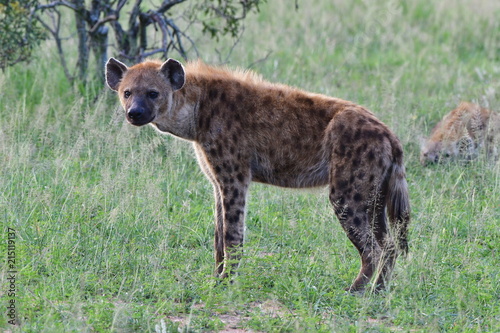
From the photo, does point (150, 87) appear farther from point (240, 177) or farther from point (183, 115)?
point (240, 177)

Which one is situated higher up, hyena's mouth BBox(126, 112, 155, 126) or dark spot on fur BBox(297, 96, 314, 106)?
dark spot on fur BBox(297, 96, 314, 106)

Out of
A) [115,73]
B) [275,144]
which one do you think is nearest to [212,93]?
[275,144]

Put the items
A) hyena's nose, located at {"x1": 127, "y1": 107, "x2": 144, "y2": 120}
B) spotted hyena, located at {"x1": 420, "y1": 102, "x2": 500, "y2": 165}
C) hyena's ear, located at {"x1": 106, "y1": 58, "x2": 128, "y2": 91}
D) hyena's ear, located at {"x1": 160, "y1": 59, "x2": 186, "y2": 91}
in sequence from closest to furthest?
1. hyena's nose, located at {"x1": 127, "y1": 107, "x2": 144, "y2": 120}
2. hyena's ear, located at {"x1": 160, "y1": 59, "x2": 186, "y2": 91}
3. hyena's ear, located at {"x1": 106, "y1": 58, "x2": 128, "y2": 91}
4. spotted hyena, located at {"x1": 420, "y1": 102, "x2": 500, "y2": 165}

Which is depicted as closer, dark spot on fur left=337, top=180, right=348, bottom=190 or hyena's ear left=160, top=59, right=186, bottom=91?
dark spot on fur left=337, top=180, right=348, bottom=190

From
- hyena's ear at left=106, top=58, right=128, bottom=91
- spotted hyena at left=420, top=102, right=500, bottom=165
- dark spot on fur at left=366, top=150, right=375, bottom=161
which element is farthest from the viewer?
spotted hyena at left=420, top=102, right=500, bottom=165

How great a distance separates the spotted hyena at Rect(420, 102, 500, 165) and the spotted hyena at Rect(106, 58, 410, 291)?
203 cm

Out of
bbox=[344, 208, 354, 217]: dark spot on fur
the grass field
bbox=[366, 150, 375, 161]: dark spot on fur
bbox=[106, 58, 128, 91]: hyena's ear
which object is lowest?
the grass field

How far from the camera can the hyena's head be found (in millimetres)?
4543

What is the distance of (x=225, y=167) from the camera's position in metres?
4.57

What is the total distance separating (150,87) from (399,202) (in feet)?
4.94

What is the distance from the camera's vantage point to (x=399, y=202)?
14.3ft

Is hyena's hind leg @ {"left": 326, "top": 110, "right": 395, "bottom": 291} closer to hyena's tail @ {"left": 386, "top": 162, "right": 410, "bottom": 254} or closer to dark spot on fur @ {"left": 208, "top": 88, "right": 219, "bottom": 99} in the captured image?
hyena's tail @ {"left": 386, "top": 162, "right": 410, "bottom": 254}

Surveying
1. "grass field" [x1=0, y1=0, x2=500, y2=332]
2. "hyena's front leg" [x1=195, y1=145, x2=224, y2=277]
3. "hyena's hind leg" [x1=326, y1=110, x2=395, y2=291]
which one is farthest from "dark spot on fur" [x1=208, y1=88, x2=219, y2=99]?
"hyena's hind leg" [x1=326, y1=110, x2=395, y2=291]

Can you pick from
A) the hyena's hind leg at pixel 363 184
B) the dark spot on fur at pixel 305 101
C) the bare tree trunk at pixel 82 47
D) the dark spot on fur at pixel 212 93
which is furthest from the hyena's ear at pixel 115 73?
the bare tree trunk at pixel 82 47
